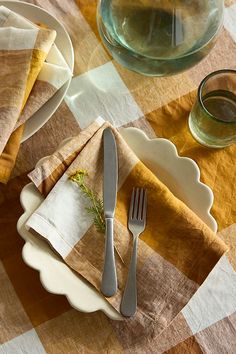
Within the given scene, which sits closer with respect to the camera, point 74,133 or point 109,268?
point 109,268

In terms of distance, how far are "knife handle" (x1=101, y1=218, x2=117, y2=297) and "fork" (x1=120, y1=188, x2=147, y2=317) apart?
2 cm

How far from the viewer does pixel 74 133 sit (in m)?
0.73

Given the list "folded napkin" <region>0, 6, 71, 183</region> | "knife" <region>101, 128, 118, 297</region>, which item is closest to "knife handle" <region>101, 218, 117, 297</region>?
"knife" <region>101, 128, 118, 297</region>

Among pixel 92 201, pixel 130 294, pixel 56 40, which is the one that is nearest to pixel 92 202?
pixel 92 201

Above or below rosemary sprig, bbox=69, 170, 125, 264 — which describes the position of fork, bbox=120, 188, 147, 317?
below

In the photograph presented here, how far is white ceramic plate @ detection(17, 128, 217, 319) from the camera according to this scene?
604mm

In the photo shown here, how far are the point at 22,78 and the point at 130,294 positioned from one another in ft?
0.89

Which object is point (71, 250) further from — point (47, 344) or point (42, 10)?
point (42, 10)

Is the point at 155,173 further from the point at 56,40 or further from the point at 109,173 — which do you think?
the point at 56,40

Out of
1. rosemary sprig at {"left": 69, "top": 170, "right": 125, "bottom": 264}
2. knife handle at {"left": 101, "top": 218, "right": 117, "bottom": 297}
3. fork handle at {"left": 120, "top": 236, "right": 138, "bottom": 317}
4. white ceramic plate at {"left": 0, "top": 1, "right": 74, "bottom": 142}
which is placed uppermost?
white ceramic plate at {"left": 0, "top": 1, "right": 74, "bottom": 142}

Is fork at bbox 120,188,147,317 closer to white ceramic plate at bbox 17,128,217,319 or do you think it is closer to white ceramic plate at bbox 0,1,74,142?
white ceramic plate at bbox 17,128,217,319

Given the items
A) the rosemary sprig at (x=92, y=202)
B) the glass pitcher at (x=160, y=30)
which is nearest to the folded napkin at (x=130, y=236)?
the rosemary sprig at (x=92, y=202)

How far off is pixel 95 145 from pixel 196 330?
24 centimetres

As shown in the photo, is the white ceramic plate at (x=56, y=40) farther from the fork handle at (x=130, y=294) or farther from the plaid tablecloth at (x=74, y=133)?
the fork handle at (x=130, y=294)
